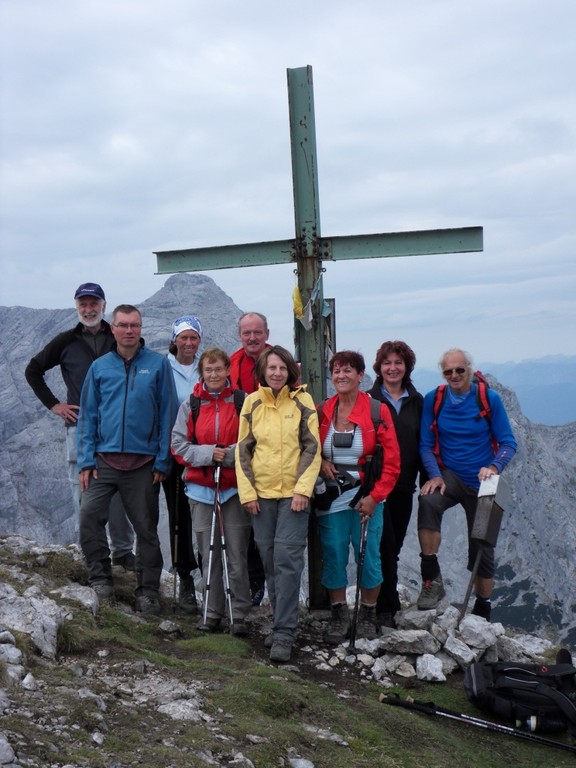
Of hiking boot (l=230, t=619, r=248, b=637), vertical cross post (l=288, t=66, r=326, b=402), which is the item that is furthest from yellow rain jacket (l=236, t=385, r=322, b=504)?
vertical cross post (l=288, t=66, r=326, b=402)

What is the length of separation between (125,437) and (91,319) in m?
1.48

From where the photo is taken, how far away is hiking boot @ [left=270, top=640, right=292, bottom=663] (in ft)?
23.1

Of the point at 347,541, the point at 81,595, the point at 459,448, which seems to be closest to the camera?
the point at 81,595

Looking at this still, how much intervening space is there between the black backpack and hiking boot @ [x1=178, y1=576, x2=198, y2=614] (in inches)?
126

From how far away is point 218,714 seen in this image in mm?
5332

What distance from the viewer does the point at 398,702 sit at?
21.4 ft

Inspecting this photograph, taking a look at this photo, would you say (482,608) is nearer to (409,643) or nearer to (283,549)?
(409,643)

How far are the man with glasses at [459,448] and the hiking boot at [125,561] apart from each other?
12.2ft

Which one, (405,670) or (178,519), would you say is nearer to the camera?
(405,670)

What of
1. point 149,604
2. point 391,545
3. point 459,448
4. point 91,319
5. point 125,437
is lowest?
point 149,604

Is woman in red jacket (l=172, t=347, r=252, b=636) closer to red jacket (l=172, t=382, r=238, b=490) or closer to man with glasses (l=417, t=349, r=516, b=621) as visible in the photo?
red jacket (l=172, t=382, r=238, b=490)

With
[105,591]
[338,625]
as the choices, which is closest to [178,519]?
[105,591]

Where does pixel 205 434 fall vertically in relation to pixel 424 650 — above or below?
above

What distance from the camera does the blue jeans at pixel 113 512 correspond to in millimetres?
8711
